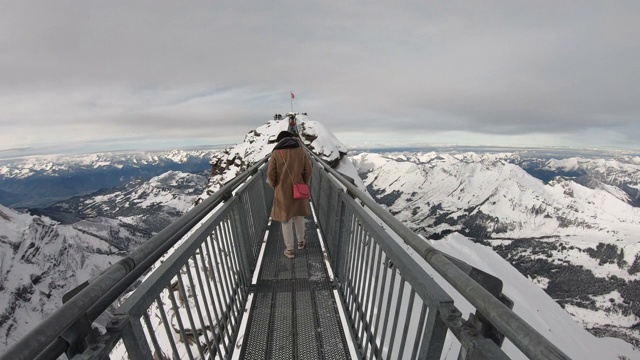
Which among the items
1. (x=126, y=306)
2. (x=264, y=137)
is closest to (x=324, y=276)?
(x=126, y=306)

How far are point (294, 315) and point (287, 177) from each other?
2.74 meters

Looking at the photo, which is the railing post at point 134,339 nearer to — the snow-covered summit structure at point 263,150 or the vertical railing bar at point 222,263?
the vertical railing bar at point 222,263

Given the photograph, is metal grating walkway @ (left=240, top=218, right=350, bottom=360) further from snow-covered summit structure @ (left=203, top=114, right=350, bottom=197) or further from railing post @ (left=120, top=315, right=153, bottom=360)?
snow-covered summit structure @ (left=203, top=114, right=350, bottom=197)

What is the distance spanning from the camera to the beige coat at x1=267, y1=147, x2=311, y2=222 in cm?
637

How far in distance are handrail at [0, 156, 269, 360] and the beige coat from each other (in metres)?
3.35

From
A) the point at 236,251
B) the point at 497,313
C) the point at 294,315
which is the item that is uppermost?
the point at 497,313

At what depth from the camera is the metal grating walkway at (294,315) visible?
4344 mm

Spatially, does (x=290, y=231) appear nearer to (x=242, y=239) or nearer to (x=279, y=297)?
(x=242, y=239)

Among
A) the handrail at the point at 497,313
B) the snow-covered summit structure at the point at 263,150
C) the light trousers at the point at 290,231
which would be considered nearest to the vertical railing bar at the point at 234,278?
the light trousers at the point at 290,231

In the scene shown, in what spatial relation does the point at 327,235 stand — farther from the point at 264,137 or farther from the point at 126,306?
the point at 264,137

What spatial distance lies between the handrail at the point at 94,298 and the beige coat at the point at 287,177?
3353 millimetres

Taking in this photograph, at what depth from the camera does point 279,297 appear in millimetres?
5516

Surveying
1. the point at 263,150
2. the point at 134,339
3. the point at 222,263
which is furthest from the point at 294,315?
the point at 263,150

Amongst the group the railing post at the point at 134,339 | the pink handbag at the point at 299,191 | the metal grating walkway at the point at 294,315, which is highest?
the pink handbag at the point at 299,191
